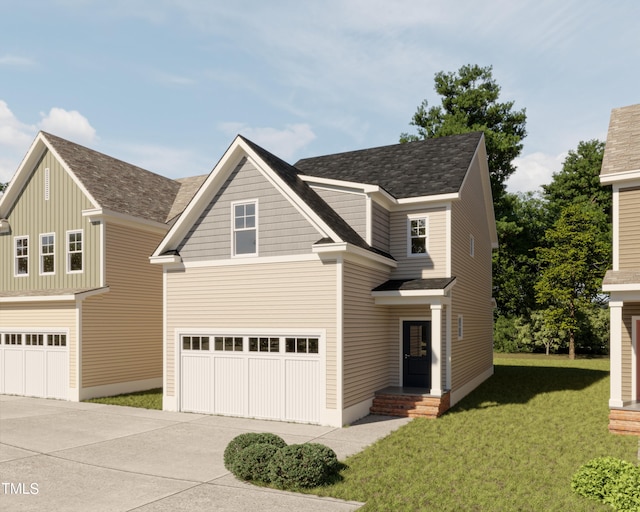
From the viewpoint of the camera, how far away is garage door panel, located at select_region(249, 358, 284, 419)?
1465 cm

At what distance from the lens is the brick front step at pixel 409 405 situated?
1480 centimetres

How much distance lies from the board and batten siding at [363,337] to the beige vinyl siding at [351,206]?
4.76 ft

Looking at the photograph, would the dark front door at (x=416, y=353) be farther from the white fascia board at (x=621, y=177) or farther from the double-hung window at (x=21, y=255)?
the double-hung window at (x=21, y=255)

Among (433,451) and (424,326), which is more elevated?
(424,326)

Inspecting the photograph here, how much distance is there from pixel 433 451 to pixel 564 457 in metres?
2.63

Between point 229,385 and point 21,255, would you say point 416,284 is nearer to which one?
point 229,385

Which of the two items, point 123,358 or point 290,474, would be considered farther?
point 123,358

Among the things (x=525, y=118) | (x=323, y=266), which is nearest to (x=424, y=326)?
(x=323, y=266)

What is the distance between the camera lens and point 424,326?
17312mm

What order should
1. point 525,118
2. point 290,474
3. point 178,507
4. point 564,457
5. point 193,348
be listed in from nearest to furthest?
1. point 178,507
2. point 290,474
3. point 564,457
4. point 193,348
5. point 525,118

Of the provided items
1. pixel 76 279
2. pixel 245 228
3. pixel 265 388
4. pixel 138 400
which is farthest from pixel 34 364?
pixel 245 228

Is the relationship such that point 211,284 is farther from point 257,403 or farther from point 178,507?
point 178,507

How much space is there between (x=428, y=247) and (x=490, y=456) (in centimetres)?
774

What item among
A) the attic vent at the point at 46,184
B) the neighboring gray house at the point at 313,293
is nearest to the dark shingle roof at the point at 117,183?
the attic vent at the point at 46,184
